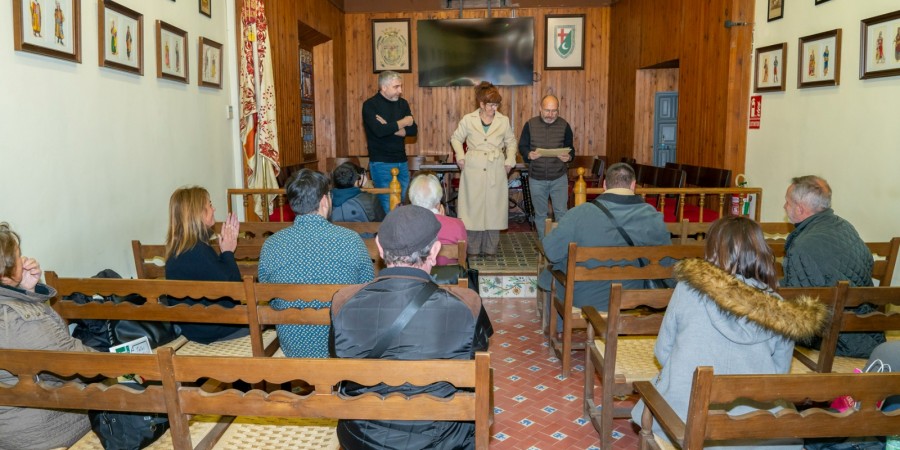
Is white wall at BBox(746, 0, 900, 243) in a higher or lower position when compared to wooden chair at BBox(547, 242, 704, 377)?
higher

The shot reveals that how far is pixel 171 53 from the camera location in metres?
4.86

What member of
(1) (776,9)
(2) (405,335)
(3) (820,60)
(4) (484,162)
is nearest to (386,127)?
(4) (484,162)

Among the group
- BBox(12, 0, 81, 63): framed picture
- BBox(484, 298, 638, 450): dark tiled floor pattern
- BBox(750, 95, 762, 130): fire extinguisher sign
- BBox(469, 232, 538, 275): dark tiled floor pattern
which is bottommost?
BBox(484, 298, 638, 450): dark tiled floor pattern

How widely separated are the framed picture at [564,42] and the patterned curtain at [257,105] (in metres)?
5.41

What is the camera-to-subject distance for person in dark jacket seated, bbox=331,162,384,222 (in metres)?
4.40

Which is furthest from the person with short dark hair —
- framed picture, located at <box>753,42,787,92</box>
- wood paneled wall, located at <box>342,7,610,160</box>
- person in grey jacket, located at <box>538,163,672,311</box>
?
wood paneled wall, located at <box>342,7,610,160</box>

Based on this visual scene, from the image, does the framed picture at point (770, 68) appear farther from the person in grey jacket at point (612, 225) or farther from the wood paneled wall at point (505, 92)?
the wood paneled wall at point (505, 92)

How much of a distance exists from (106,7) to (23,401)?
2.90 m

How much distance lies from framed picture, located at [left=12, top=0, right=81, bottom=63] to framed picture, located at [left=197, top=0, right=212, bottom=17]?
180 centimetres

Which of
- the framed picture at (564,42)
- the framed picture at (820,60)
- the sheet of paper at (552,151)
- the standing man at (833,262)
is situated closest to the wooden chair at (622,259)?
the standing man at (833,262)

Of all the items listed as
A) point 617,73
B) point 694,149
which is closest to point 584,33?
point 617,73

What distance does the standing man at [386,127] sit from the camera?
18.7ft

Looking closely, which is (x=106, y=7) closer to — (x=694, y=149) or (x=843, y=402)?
(x=843, y=402)

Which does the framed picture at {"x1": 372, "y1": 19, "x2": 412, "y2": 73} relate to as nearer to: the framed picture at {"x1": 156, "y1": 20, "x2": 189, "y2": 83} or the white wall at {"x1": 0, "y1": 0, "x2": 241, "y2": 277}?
the white wall at {"x1": 0, "y1": 0, "x2": 241, "y2": 277}
